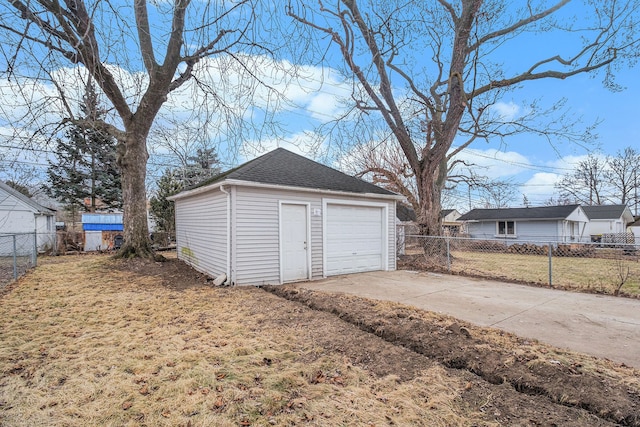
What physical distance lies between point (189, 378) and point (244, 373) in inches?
18.7

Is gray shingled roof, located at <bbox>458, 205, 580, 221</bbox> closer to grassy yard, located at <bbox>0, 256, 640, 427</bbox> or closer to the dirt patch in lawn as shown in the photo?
the dirt patch in lawn

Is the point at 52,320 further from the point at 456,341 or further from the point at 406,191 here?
the point at 406,191

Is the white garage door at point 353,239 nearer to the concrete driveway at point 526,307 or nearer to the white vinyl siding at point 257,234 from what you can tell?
the concrete driveway at point 526,307

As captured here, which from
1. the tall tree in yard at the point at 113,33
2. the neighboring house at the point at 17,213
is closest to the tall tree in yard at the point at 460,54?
the tall tree in yard at the point at 113,33

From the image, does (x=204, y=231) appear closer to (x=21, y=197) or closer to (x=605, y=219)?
(x=21, y=197)

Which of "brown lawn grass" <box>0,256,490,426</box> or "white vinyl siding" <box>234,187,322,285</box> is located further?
"white vinyl siding" <box>234,187,322,285</box>

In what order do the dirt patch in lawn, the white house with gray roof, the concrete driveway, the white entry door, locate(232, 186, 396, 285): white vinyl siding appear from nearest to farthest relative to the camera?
the dirt patch in lawn < the concrete driveway < locate(232, 186, 396, 285): white vinyl siding < the white entry door < the white house with gray roof

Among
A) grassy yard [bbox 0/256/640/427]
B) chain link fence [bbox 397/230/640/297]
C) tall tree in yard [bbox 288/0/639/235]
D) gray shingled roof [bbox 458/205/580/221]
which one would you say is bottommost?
chain link fence [bbox 397/230/640/297]

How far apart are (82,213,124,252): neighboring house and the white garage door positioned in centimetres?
1312

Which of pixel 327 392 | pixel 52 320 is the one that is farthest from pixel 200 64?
pixel 327 392

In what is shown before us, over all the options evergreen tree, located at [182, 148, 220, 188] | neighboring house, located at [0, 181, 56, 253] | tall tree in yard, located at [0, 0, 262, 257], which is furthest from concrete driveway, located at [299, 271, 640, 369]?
neighboring house, located at [0, 181, 56, 253]

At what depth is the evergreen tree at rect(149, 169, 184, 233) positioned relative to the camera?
17406 mm

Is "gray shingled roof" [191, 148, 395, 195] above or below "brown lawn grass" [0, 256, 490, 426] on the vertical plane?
above

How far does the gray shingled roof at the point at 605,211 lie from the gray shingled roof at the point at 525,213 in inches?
304
